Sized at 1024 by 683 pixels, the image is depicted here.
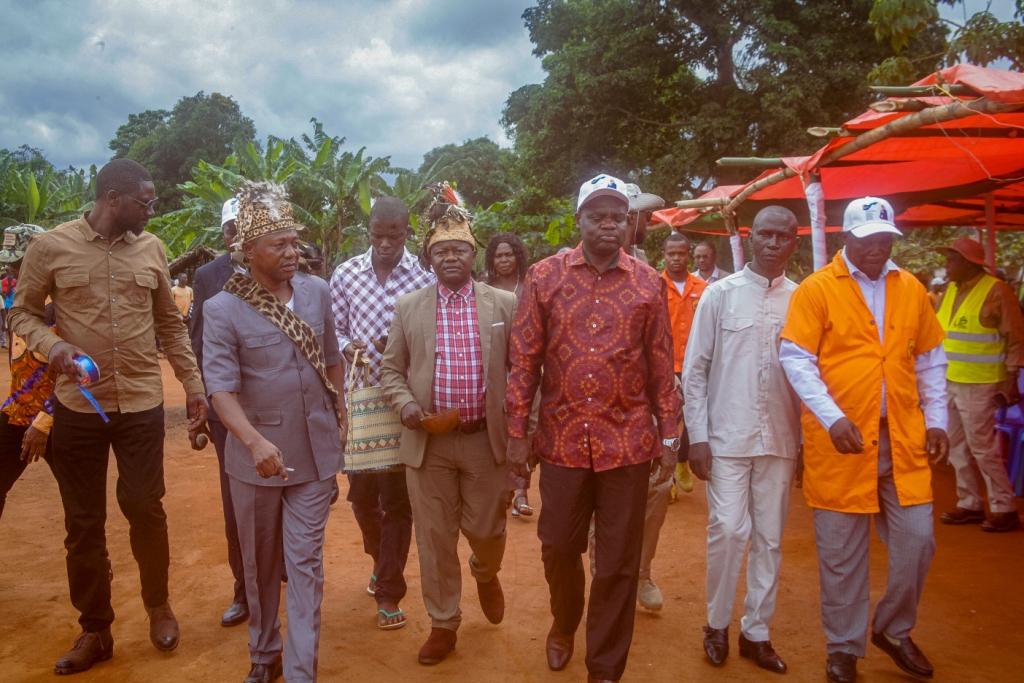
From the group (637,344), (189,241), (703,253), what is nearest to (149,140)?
(189,241)

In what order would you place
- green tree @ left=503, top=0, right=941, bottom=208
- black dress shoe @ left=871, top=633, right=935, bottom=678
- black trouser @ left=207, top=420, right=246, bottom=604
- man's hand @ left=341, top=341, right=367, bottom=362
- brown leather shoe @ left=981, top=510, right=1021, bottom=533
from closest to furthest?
black dress shoe @ left=871, top=633, right=935, bottom=678, black trouser @ left=207, top=420, right=246, bottom=604, man's hand @ left=341, top=341, right=367, bottom=362, brown leather shoe @ left=981, top=510, right=1021, bottom=533, green tree @ left=503, top=0, right=941, bottom=208

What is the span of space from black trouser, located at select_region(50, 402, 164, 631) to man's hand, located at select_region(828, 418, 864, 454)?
3.27 metres

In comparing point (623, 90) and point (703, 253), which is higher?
point (623, 90)

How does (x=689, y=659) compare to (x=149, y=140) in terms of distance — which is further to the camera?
(x=149, y=140)

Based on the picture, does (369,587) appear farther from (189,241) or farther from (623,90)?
(189,241)

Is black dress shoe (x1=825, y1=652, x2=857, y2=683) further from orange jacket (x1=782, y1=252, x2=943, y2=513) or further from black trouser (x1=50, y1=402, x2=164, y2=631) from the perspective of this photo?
black trouser (x1=50, y1=402, x2=164, y2=631)

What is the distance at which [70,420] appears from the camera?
13.1ft

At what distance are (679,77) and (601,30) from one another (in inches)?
84.4

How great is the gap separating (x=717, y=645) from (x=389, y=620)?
1789mm

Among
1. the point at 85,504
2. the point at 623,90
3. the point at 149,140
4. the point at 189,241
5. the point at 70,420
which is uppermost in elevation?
the point at 149,140

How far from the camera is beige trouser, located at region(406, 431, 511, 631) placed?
4.11 meters

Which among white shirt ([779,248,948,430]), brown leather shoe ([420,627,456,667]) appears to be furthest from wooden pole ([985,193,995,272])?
brown leather shoe ([420,627,456,667])

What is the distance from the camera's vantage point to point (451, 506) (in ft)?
13.7

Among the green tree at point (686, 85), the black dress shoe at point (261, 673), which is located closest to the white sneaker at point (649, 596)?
the black dress shoe at point (261, 673)
